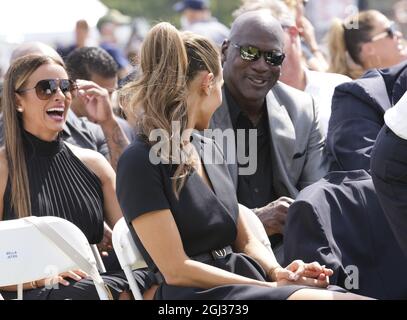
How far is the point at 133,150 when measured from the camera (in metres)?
4.00

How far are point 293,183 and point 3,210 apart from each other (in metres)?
1.63

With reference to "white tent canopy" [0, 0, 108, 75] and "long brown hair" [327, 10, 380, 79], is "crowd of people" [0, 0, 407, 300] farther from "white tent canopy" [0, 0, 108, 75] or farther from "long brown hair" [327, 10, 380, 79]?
"white tent canopy" [0, 0, 108, 75]

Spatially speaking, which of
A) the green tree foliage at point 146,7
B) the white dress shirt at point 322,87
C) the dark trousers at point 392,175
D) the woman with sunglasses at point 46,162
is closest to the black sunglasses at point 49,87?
the woman with sunglasses at point 46,162

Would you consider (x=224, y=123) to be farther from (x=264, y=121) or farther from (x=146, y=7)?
(x=146, y=7)

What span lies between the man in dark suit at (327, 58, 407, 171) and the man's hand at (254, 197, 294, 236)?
1.08 ft

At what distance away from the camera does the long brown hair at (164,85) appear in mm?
4102

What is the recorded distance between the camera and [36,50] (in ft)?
19.1

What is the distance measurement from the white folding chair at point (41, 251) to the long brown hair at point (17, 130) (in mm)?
458

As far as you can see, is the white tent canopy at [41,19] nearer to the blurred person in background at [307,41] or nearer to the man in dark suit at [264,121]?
the blurred person in background at [307,41]

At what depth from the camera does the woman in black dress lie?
154 inches

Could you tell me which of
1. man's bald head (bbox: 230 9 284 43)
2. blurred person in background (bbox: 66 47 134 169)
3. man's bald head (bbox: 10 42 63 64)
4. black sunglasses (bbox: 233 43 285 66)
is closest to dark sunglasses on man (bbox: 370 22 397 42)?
blurred person in background (bbox: 66 47 134 169)

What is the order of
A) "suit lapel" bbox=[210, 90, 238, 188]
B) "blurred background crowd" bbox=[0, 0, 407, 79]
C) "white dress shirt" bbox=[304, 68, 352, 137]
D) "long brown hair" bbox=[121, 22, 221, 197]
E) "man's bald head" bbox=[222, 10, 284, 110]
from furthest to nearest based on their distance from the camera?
"blurred background crowd" bbox=[0, 0, 407, 79], "white dress shirt" bbox=[304, 68, 352, 137], "man's bald head" bbox=[222, 10, 284, 110], "suit lapel" bbox=[210, 90, 238, 188], "long brown hair" bbox=[121, 22, 221, 197]

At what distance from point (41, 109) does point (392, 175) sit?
7.56 ft
